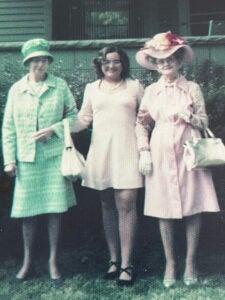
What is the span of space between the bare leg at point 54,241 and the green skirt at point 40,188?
95 mm

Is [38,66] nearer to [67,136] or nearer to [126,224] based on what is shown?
[67,136]

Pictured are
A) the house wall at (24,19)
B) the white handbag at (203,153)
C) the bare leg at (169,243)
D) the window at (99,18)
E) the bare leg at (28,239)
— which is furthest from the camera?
the window at (99,18)

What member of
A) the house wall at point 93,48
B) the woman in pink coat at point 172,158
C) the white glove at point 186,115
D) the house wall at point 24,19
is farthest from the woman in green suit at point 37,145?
the house wall at point 24,19

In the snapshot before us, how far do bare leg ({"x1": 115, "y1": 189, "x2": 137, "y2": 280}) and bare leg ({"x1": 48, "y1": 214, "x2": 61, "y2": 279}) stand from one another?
0.44 meters

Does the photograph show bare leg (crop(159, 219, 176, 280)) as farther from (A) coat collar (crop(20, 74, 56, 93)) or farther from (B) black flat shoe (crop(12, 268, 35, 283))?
(A) coat collar (crop(20, 74, 56, 93))

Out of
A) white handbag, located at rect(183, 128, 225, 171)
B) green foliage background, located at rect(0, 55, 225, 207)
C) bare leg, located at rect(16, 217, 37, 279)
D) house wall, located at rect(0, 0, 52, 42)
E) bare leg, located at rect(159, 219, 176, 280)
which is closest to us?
white handbag, located at rect(183, 128, 225, 171)

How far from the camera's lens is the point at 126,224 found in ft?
11.8

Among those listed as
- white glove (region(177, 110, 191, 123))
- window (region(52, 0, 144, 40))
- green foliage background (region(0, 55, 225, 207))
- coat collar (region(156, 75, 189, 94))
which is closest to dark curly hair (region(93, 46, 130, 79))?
coat collar (region(156, 75, 189, 94))

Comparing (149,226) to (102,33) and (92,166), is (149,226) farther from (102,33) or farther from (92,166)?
(102,33)

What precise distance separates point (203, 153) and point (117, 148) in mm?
615

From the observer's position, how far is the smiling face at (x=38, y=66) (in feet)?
11.6

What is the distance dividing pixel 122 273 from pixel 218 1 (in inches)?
292

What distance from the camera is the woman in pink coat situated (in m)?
3.45

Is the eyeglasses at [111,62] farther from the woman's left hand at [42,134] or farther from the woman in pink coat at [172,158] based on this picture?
the woman's left hand at [42,134]
